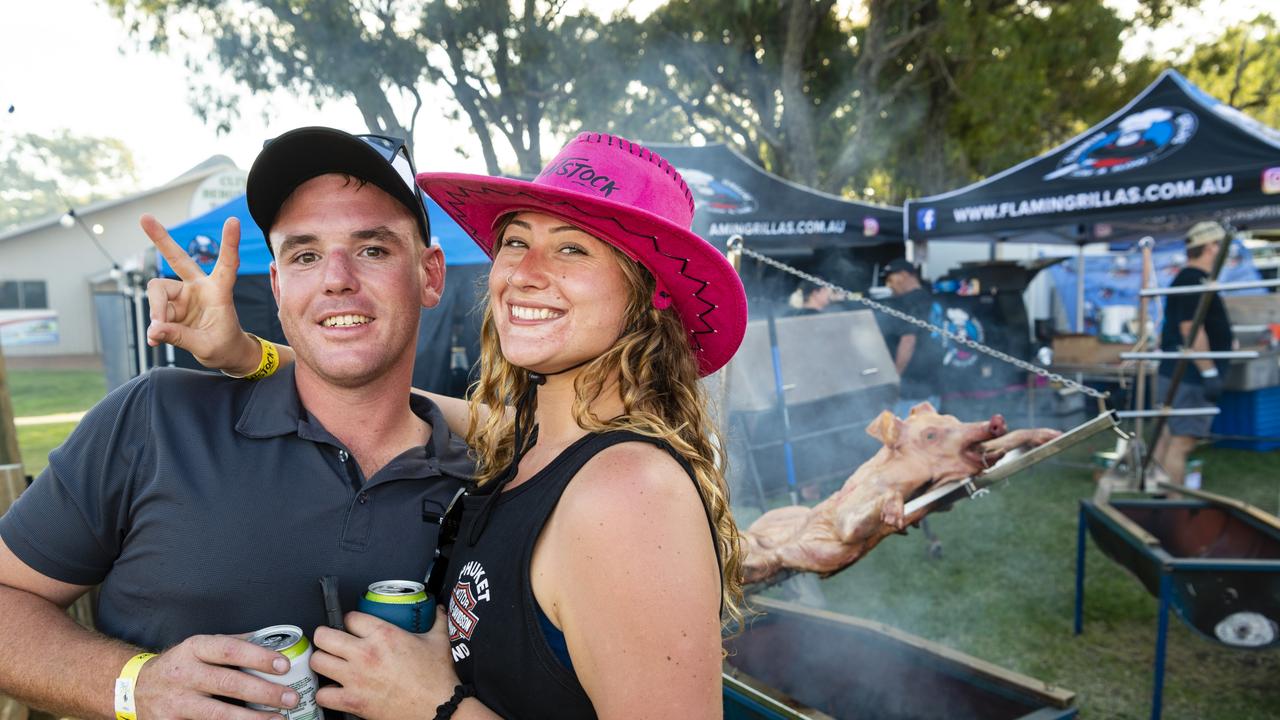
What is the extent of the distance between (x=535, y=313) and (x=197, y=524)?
0.94 metres

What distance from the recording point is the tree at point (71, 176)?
64.1m

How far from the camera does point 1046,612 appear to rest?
5.20 meters

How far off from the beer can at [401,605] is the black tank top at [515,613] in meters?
0.07

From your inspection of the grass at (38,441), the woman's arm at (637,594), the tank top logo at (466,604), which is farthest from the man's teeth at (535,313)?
the grass at (38,441)

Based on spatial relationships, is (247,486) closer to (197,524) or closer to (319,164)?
(197,524)

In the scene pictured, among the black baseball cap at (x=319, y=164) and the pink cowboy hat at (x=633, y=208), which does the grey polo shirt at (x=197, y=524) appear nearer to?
the black baseball cap at (x=319, y=164)

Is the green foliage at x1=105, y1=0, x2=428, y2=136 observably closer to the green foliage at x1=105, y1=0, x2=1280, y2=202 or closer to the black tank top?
the green foliage at x1=105, y1=0, x2=1280, y2=202

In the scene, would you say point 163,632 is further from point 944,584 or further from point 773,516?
point 944,584

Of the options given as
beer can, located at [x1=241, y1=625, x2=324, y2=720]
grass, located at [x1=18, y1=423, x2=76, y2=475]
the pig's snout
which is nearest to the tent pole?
the pig's snout

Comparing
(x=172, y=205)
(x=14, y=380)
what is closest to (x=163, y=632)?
(x=14, y=380)

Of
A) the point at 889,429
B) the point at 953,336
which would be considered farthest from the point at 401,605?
the point at 953,336

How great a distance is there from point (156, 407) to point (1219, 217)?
30.8ft

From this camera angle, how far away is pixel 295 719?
54.7 inches

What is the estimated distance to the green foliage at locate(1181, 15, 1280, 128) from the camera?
754 inches
